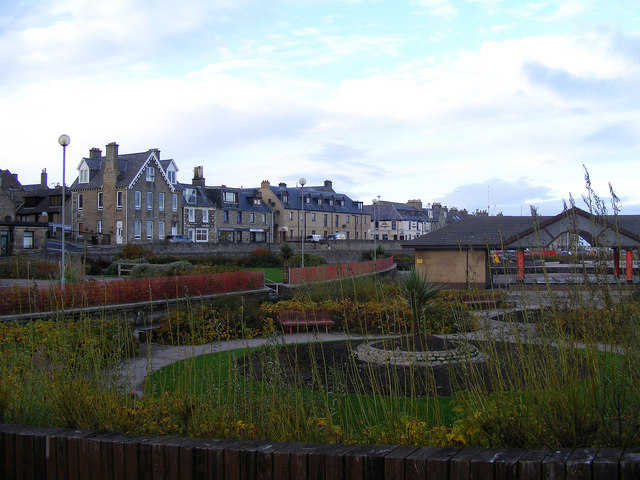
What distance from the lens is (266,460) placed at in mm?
3754

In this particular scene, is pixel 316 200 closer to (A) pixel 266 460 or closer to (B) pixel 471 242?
(B) pixel 471 242


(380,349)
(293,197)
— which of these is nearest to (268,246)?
(293,197)

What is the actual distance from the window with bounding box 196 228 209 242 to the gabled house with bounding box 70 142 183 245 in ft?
20.0

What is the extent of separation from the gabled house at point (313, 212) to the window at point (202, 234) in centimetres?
961

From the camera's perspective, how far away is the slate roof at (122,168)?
172 ft

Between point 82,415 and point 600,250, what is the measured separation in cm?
452

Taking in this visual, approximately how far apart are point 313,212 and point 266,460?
72.6 meters

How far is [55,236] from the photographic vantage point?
51188 mm

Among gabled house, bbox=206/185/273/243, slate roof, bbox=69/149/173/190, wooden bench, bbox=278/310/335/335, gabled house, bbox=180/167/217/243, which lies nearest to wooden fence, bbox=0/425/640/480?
wooden bench, bbox=278/310/335/335

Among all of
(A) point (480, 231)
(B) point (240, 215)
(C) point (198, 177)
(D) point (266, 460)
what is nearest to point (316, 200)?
(B) point (240, 215)

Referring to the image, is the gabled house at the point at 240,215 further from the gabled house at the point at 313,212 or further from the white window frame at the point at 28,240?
the white window frame at the point at 28,240

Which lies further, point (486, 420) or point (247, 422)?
point (247, 422)

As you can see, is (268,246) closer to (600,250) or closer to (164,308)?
(164,308)

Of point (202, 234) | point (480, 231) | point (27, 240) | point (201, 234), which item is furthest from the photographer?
point (202, 234)
